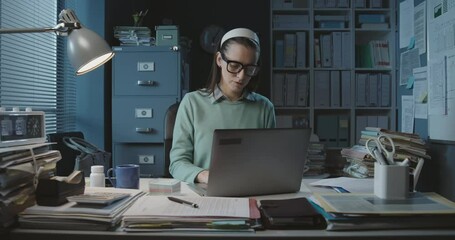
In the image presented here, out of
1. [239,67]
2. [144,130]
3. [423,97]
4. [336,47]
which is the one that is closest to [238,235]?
[239,67]

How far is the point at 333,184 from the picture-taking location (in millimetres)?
1426

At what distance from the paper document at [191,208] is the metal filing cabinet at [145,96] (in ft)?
5.94

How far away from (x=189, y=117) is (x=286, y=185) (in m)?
0.65

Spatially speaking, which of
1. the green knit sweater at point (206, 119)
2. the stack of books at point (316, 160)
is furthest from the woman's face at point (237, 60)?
the stack of books at point (316, 160)

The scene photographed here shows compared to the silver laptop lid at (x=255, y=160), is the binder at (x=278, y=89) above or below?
above

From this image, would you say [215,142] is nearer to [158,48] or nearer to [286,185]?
[286,185]

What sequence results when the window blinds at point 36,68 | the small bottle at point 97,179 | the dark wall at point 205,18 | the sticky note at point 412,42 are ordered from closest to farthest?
the small bottle at point 97,179 → the sticky note at point 412,42 → the window blinds at point 36,68 → the dark wall at point 205,18

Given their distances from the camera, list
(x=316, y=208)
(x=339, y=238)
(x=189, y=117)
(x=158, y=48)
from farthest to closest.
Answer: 1. (x=158, y=48)
2. (x=189, y=117)
3. (x=316, y=208)
4. (x=339, y=238)

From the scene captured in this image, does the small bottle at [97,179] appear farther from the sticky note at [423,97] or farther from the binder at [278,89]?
the binder at [278,89]

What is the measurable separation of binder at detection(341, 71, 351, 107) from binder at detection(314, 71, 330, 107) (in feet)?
0.41

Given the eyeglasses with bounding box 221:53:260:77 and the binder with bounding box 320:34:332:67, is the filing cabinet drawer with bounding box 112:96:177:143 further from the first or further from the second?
the binder with bounding box 320:34:332:67

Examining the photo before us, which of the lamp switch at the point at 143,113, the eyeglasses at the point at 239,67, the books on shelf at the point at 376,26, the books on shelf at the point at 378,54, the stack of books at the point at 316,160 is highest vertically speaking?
the books on shelf at the point at 376,26

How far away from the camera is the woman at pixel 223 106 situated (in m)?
1.63

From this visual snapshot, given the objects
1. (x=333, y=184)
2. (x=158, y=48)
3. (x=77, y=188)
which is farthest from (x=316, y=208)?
(x=158, y=48)
